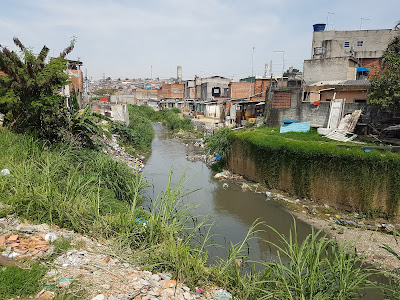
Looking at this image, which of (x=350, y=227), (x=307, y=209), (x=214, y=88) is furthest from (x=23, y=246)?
(x=214, y=88)

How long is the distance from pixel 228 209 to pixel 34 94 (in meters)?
7.43

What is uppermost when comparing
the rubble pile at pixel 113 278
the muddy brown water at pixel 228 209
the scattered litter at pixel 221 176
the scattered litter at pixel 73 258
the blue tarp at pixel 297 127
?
the blue tarp at pixel 297 127

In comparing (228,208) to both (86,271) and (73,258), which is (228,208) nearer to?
(73,258)

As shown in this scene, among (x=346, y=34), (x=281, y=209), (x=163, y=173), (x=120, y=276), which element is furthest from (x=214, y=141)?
(x=346, y=34)

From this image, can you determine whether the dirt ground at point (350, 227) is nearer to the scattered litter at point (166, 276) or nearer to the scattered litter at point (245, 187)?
the scattered litter at point (245, 187)

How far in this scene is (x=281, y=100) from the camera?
1609 centimetres

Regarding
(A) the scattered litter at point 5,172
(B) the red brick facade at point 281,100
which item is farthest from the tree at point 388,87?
(A) the scattered litter at point 5,172

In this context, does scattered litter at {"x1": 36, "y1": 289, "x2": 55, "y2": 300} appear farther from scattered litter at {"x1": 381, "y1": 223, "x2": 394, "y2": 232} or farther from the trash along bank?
the trash along bank

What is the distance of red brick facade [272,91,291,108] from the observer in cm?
1582

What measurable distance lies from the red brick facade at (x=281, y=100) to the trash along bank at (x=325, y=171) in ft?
9.72

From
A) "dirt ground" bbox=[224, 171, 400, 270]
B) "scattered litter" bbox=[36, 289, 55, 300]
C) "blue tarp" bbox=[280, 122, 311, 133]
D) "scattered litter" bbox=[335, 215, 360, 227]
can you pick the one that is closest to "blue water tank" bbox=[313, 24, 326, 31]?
"blue tarp" bbox=[280, 122, 311, 133]

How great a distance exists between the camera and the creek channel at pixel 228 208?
7.78 meters

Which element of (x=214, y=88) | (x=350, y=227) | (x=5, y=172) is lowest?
(x=350, y=227)

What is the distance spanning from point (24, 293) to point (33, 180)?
9.51ft
